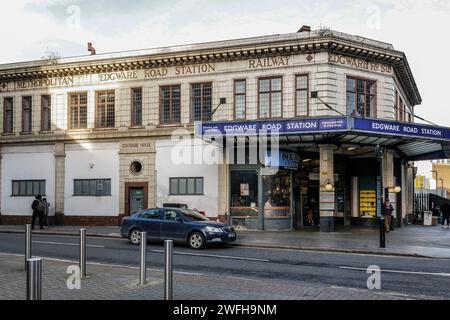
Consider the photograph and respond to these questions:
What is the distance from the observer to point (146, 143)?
28.1 meters

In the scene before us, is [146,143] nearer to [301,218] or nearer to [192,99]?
[192,99]

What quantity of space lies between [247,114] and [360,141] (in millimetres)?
5951

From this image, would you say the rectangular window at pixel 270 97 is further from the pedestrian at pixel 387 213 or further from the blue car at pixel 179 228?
the blue car at pixel 179 228

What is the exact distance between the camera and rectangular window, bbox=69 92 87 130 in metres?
30.2

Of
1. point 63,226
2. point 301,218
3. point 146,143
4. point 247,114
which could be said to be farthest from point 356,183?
point 63,226

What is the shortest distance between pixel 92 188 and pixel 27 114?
7.02 meters

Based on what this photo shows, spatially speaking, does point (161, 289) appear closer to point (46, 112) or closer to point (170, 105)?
point (170, 105)

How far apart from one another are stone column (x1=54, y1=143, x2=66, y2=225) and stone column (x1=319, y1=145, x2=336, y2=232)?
15561mm

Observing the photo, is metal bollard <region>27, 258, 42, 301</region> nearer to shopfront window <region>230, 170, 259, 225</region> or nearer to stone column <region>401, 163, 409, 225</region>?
shopfront window <region>230, 170, 259, 225</region>

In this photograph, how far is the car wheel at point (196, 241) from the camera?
57.2 feet

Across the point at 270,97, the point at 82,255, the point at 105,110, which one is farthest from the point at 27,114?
the point at 82,255

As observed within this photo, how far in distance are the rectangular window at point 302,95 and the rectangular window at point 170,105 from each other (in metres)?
6.76

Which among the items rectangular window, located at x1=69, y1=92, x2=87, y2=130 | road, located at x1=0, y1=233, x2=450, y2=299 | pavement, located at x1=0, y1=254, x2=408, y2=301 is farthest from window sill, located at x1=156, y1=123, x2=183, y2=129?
pavement, located at x1=0, y1=254, x2=408, y2=301

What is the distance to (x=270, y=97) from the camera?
25.9 m
